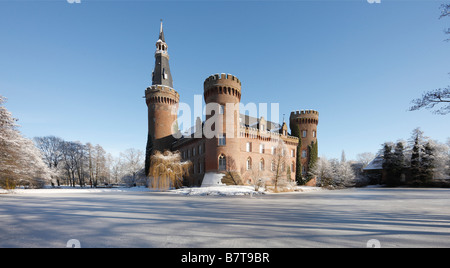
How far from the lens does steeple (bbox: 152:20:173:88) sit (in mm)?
43513

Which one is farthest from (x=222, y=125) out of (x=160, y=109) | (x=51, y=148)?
(x=51, y=148)

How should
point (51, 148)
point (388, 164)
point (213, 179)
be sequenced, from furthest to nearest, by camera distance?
point (51, 148) < point (388, 164) < point (213, 179)

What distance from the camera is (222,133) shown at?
2864 cm

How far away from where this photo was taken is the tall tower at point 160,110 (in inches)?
1636

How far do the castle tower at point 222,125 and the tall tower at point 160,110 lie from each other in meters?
16.1

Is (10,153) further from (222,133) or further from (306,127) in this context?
(306,127)

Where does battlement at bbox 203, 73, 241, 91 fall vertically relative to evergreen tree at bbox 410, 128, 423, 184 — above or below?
above

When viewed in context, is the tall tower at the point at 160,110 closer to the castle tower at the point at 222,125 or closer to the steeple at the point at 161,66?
the steeple at the point at 161,66

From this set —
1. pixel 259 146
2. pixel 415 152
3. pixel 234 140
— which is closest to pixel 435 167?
pixel 415 152

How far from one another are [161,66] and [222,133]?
26.2 m

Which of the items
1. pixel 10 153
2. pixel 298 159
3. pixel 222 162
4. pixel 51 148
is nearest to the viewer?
pixel 10 153

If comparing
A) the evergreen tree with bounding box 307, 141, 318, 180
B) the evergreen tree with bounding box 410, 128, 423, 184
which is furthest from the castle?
the evergreen tree with bounding box 410, 128, 423, 184

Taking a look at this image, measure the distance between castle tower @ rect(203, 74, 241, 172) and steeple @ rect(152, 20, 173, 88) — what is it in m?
18.5

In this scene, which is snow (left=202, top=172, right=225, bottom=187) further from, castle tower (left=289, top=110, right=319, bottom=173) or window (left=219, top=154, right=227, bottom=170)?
castle tower (left=289, top=110, right=319, bottom=173)
